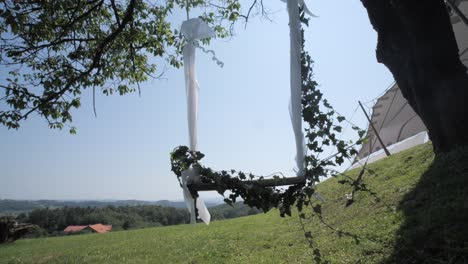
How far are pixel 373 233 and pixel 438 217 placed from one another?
3.89 feet

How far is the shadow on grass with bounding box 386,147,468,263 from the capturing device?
3826 mm

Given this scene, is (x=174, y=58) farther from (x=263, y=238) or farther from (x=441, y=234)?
(x=441, y=234)

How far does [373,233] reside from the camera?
18.1 ft

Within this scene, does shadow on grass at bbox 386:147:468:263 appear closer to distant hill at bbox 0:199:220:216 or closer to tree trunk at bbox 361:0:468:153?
tree trunk at bbox 361:0:468:153

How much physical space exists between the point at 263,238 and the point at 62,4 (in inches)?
304

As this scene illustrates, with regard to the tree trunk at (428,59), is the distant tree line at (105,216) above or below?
below

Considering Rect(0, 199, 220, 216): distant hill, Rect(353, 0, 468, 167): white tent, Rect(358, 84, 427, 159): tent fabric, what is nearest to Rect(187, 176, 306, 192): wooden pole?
Rect(0, 199, 220, 216): distant hill

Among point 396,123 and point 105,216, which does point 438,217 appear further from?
point 105,216

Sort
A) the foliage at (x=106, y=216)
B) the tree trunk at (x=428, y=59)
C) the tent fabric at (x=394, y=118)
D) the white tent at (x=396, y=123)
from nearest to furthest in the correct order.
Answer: the tree trunk at (x=428, y=59), the white tent at (x=396, y=123), the tent fabric at (x=394, y=118), the foliage at (x=106, y=216)

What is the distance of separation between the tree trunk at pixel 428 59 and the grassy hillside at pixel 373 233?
859 millimetres

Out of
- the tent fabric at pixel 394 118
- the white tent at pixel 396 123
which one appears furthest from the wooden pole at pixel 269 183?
the tent fabric at pixel 394 118

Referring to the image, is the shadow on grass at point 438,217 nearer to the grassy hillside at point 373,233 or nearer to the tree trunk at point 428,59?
the grassy hillside at point 373,233

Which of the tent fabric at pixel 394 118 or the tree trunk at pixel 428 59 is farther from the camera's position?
the tent fabric at pixel 394 118

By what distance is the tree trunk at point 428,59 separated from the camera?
4746 mm
